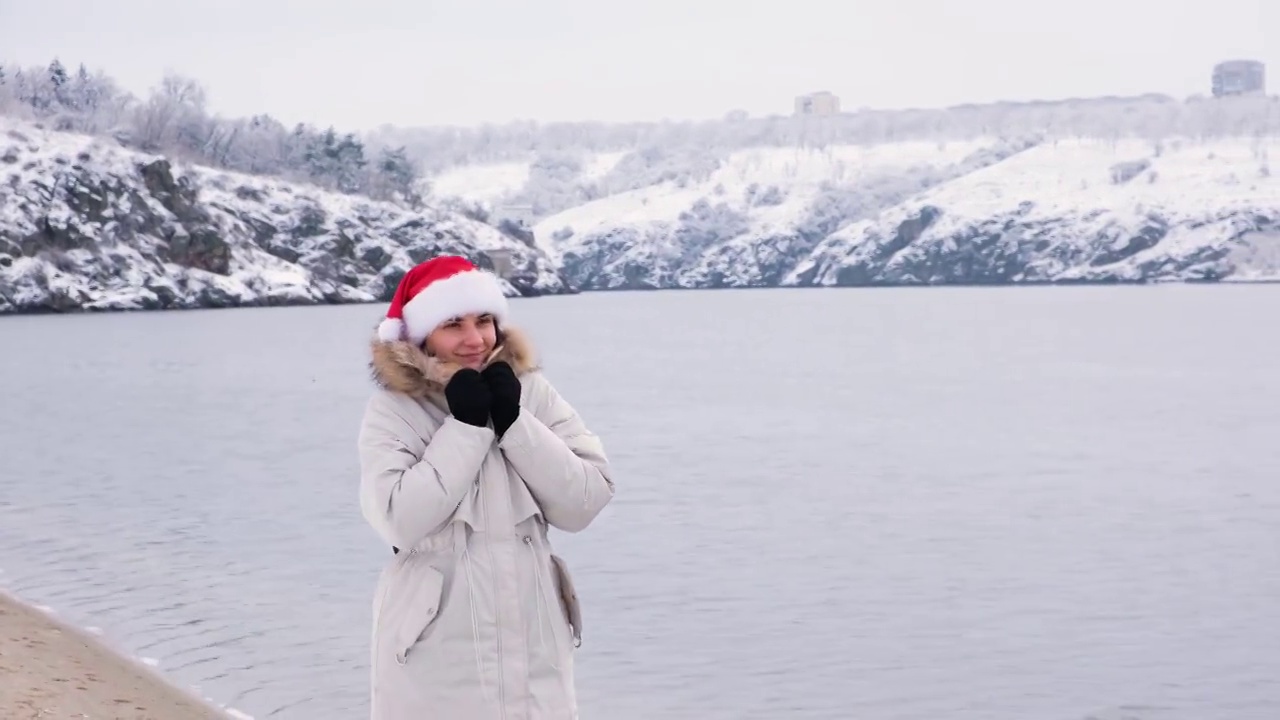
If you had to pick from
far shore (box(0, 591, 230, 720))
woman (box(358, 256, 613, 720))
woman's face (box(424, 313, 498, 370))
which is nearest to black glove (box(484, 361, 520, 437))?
woman (box(358, 256, 613, 720))

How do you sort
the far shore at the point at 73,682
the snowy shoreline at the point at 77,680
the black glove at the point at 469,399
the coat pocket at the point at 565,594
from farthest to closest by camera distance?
1. the snowy shoreline at the point at 77,680
2. the far shore at the point at 73,682
3. the coat pocket at the point at 565,594
4. the black glove at the point at 469,399

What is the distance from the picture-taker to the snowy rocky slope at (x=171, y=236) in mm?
143250

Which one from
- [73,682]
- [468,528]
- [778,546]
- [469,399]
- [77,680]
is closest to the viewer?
[469,399]

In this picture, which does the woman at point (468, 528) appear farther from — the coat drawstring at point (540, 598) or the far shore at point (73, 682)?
the far shore at point (73, 682)

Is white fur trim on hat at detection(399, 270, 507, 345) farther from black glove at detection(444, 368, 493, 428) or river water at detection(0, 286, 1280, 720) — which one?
river water at detection(0, 286, 1280, 720)

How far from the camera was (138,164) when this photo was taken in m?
157

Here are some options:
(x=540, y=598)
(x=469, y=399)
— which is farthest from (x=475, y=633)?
(x=469, y=399)

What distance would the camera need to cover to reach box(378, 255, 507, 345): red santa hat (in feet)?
17.0

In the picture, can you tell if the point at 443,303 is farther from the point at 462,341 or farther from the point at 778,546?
the point at 778,546

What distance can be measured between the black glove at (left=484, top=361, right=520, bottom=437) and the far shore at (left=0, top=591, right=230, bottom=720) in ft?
18.0

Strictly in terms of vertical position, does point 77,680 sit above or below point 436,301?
below

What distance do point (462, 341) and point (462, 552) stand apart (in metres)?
0.67

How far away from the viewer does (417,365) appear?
5105 millimetres

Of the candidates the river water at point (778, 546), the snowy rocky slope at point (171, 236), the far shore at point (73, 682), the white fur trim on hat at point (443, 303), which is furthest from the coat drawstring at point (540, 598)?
the snowy rocky slope at point (171, 236)
